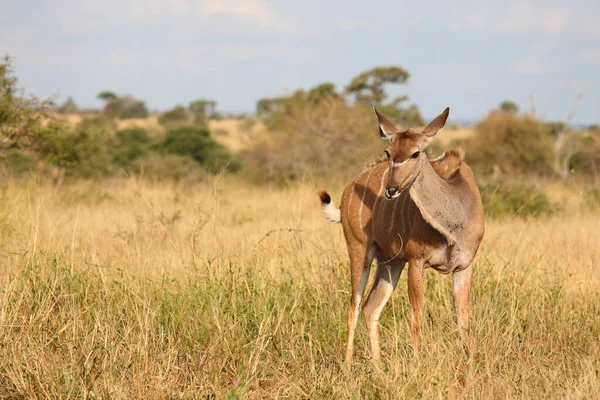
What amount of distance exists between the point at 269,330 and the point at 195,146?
18.1 meters

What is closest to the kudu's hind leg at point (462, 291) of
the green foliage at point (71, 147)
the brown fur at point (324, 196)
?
the brown fur at point (324, 196)

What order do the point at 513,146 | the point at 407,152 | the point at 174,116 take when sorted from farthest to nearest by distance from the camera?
the point at 174,116 → the point at 513,146 → the point at 407,152

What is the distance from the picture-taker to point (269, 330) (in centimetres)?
427

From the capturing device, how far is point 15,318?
4.14m

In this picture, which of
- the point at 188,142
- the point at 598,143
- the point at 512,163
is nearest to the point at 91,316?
the point at 512,163

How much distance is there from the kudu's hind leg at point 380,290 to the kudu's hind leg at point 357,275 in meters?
0.12

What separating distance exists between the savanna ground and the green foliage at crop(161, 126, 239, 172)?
15459 millimetres

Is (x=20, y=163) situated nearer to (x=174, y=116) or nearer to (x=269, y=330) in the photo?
(x=269, y=330)

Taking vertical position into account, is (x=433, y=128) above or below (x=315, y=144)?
above

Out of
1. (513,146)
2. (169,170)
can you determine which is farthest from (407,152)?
(513,146)

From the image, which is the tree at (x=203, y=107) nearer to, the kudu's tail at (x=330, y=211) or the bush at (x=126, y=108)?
the bush at (x=126, y=108)

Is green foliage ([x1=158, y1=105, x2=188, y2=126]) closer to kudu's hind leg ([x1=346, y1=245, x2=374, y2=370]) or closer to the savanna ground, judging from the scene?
the savanna ground

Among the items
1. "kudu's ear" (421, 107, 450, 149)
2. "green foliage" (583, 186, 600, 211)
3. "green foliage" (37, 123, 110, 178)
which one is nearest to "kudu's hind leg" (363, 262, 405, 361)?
"kudu's ear" (421, 107, 450, 149)

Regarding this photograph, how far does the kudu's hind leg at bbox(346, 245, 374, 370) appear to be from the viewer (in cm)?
459
